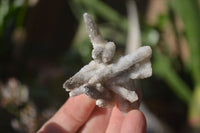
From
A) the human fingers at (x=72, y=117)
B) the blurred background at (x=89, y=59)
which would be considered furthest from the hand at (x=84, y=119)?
the blurred background at (x=89, y=59)

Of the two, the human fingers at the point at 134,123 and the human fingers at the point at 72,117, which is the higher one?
the human fingers at the point at 72,117

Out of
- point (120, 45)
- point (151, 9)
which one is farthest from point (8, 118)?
point (151, 9)

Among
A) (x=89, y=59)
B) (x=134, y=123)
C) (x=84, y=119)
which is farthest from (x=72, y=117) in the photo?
(x=89, y=59)

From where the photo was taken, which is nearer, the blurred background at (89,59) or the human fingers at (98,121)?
the human fingers at (98,121)

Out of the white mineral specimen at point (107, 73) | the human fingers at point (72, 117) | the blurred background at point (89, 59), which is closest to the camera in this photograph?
the white mineral specimen at point (107, 73)

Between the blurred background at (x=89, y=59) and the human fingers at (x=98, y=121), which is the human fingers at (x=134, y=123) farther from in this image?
the blurred background at (x=89, y=59)

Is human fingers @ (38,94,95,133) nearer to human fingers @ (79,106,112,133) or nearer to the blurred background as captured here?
human fingers @ (79,106,112,133)

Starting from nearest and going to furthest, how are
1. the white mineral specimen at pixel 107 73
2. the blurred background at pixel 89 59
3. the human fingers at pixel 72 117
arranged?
the white mineral specimen at pixel 107 73 < the human fingers at pixel 72 117 < the blurred background at pixel 89 59
